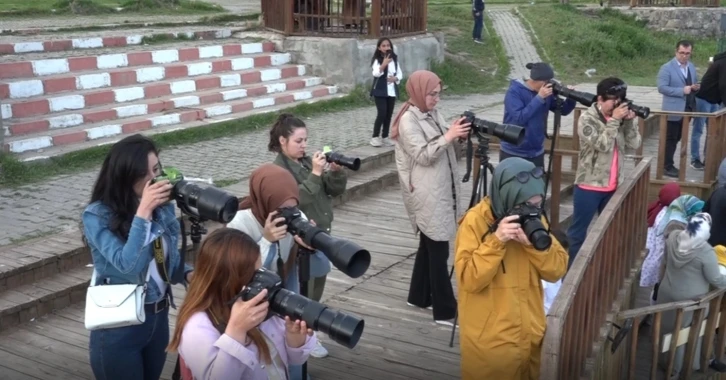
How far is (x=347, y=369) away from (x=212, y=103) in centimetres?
657

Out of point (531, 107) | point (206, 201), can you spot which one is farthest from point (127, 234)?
point (531, 107)

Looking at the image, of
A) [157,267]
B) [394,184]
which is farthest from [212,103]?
[157,267]

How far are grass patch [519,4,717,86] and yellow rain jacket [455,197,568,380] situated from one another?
12926mm

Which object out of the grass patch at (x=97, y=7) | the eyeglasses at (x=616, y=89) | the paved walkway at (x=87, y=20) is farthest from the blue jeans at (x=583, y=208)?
the grass patch at (x=97, y=7)

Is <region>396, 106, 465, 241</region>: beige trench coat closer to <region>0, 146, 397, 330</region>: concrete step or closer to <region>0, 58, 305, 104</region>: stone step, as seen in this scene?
<region>0, 146, 397, 330</region>: concrete step

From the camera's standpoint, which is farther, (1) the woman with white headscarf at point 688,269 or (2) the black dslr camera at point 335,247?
(1) the woman with white headscarf at point 688,269

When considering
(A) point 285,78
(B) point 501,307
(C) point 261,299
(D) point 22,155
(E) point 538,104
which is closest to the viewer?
(C) point 261,299

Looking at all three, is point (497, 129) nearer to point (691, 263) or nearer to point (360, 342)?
point (360, 342)

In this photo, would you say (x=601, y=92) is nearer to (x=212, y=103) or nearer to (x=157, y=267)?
(x=157, y=267)

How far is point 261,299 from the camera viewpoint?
2.49 meters

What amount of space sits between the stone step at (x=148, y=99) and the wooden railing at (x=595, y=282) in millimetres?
5876

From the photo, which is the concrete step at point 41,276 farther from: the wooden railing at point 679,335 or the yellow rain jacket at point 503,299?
the wooden railing at point 679,335

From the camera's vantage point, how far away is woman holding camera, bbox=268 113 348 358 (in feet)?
13.9

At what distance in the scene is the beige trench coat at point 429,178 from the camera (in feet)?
15.8
